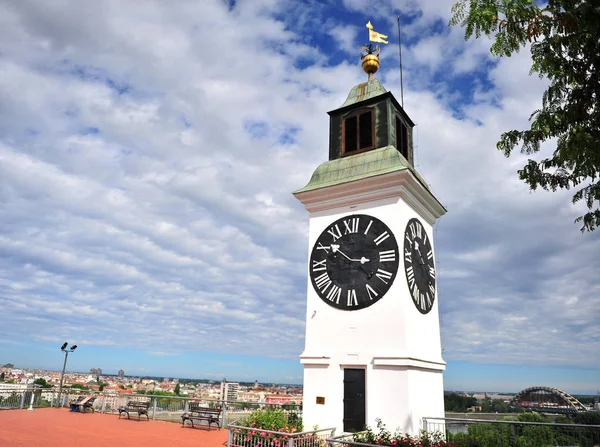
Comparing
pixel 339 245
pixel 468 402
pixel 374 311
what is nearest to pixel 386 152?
pixel 339 245

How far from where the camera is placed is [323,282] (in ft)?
44.8

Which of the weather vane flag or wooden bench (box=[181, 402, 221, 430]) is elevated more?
the weather vane flag

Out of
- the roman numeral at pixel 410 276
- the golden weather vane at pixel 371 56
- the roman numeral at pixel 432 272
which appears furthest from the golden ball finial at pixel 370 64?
the roman numeral at pixel 410 276

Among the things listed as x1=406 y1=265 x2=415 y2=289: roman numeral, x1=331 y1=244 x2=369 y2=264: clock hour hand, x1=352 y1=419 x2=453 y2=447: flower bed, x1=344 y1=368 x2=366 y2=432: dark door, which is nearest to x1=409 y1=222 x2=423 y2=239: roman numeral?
x1=406 y1=265 x2=415 y2=289: roman numeral

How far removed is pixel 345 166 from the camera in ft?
48.1

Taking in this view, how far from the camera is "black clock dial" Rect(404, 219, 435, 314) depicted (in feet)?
42.7

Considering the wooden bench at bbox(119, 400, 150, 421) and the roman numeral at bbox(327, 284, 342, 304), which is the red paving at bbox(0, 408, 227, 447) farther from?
the roman numeral at bbox(327, 284, 342, 304)

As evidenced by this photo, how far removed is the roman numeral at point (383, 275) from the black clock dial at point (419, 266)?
507 mm

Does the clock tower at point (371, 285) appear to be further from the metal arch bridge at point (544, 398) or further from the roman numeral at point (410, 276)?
the metal arch bridge at point (544, 398)

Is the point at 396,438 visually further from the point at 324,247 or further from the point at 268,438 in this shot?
the point at 324,247

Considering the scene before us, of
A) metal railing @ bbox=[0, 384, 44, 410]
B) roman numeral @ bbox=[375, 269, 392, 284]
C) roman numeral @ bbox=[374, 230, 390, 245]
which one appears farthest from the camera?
metal railing @ bbox=[0, 384, 44, 410]

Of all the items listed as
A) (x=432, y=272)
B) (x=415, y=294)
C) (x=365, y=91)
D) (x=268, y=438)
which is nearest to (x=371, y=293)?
(x=415, y=294)

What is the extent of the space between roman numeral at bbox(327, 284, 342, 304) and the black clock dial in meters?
2.02

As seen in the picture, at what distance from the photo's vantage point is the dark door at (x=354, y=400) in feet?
38.7
